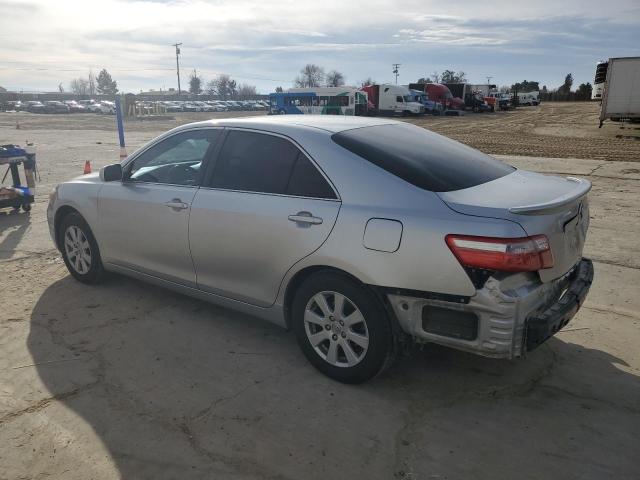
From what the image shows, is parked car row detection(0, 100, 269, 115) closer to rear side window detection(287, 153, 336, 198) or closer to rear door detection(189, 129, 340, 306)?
rear door detection(189, 129, 340, 306)

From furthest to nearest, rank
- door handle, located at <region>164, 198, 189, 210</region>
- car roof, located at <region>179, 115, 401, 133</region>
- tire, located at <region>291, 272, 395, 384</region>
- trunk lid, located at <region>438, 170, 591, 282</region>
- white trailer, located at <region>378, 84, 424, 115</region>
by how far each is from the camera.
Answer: white trailer, located at <region>378, 84, 424, 115</region> → door handle, located at <region>164, 198, 189, 210</region> → car roof, located at <region>179, 115, 401, 133</region> → tire, located at <region>291, 272, 395, 384</region> → trunk lid, located at <region>438, 170, 591, 282</region>

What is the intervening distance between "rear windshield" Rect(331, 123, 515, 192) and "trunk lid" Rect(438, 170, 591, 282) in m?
0.11

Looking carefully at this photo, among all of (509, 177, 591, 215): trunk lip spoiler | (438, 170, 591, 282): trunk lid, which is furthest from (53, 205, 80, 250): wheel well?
(509, 177, 591, 215): trunk lip spoiler

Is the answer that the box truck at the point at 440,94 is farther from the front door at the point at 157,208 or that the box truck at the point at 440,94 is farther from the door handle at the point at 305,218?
the door handle at the point at 305,218

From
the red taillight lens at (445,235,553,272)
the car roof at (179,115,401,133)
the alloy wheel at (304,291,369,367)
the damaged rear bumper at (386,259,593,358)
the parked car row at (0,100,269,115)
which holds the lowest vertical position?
the alloy wheel at (304,291,369,367)

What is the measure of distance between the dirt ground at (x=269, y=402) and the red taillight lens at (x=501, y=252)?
0.95m

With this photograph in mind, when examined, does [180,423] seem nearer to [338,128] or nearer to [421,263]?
[421,263]

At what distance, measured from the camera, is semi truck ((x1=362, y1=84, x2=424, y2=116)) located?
1769 inches

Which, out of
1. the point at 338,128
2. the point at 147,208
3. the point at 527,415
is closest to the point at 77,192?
the point at 147,208

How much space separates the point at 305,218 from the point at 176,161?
6.59ft

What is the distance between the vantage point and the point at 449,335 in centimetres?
281

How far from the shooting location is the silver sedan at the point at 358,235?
8.88 feet

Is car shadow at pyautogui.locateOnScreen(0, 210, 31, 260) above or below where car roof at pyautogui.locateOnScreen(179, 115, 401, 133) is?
below

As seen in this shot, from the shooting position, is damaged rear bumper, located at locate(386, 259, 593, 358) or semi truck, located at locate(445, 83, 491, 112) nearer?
damaged rear bumper, located at locate(386, 259, 593, 358)
